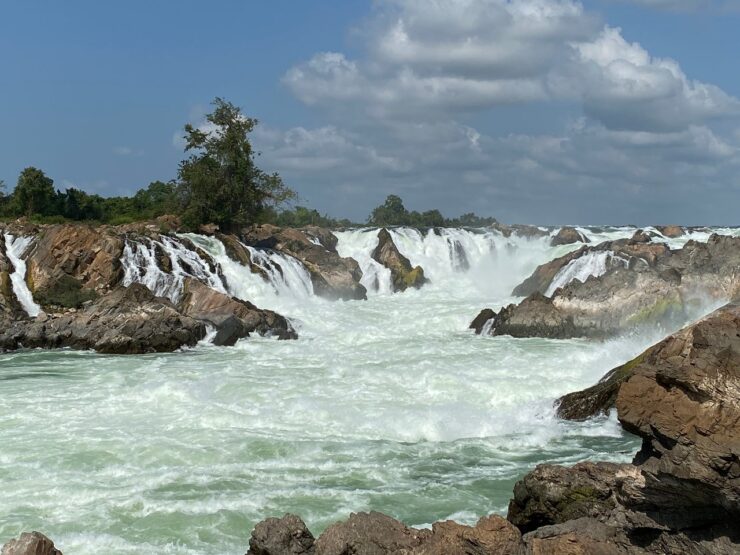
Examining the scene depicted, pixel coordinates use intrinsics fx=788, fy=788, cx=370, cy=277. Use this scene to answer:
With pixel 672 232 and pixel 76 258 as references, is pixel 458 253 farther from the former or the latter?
pixel 76 258

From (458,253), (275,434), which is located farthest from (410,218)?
(275,434)

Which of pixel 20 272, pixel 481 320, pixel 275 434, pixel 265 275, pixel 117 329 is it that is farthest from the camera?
pixel 265 275

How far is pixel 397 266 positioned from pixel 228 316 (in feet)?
72.5

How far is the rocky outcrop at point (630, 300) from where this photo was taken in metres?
26.6

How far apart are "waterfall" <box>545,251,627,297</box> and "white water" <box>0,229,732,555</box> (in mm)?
10205

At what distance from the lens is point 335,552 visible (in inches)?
292

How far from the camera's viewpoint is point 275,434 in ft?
50.2

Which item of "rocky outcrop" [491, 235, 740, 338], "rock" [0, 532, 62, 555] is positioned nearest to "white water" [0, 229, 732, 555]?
"rocky outcrop" [491, 235, 740, 338]

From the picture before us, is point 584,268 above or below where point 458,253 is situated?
below

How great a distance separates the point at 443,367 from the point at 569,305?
891cm

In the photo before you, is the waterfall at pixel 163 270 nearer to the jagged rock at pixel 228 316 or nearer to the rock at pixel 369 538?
the jagged rock at pixel 228 316

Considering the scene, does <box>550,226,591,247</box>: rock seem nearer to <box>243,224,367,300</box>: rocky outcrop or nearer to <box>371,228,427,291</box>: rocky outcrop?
<box>371,228,427,291</box>: rocky outcrop

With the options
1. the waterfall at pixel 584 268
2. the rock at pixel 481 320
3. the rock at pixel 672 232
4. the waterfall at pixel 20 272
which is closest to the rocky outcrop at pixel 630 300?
the rock at pixel 481 320

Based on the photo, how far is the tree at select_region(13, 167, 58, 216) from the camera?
4556 centimetres
